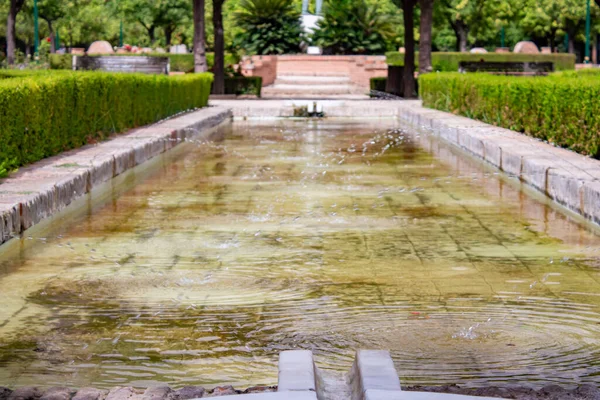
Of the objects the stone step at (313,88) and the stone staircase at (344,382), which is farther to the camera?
the stone step at (313,88)

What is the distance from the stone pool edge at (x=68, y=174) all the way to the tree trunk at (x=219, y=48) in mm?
15469

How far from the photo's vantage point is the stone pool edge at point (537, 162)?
29.4 feet

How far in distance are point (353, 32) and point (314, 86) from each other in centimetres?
571

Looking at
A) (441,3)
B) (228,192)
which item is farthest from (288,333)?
(441,3)

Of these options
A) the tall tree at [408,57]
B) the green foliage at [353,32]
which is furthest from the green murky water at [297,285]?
the green foliage at [353,32]

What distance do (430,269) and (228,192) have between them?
421cm

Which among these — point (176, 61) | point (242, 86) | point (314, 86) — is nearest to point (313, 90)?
point (314, 86)

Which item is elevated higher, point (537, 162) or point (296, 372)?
point (537, 162)

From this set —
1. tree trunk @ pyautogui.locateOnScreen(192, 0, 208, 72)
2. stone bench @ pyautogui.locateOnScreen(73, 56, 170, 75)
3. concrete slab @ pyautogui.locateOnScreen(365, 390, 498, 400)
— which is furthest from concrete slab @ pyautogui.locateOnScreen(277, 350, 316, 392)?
tree trunk @ pyautogui.locateOnScreen(192, 0, 208, 72)

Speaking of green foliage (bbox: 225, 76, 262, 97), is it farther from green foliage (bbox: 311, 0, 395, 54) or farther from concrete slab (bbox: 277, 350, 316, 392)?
concrete slab (bbox: 277, 350, 316, 392)

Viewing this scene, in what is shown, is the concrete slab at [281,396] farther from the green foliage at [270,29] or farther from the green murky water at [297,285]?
the green foliage at [270,29]

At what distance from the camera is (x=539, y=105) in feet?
47.5

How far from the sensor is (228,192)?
10578mm

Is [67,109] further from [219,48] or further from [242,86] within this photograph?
[242,86]
